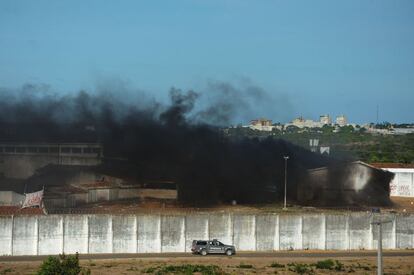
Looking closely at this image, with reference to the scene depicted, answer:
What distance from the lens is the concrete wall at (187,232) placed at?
55031mm

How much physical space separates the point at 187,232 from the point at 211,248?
285 cm

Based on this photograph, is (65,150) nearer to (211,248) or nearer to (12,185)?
(12,185)

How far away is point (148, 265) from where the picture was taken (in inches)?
1955

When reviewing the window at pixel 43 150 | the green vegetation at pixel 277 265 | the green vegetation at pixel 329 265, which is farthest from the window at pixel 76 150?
the green vegetation at pixel 329 265

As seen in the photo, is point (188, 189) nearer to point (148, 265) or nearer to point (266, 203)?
point (266, 203)

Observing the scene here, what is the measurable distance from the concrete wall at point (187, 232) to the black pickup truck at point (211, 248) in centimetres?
168

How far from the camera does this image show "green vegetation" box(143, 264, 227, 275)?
149ft

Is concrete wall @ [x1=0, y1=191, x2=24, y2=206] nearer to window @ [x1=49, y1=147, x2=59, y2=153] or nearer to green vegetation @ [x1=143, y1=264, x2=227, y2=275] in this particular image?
window @ [x1=49, y1=147, x2=59, y2=153]

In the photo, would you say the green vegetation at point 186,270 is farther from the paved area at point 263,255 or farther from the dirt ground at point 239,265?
the paved area at point 263,255

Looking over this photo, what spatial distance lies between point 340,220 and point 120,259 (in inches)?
813

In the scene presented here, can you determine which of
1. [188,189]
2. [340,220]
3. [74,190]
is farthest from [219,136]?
[340,220]

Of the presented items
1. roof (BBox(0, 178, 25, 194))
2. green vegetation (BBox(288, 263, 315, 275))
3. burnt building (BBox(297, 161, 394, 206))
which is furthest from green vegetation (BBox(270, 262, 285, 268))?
burnt building (BBox(297, 161, 394, 206))

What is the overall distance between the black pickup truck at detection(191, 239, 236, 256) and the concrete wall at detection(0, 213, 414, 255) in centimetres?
168

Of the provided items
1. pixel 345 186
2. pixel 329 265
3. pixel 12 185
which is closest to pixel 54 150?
pixel 12 185
